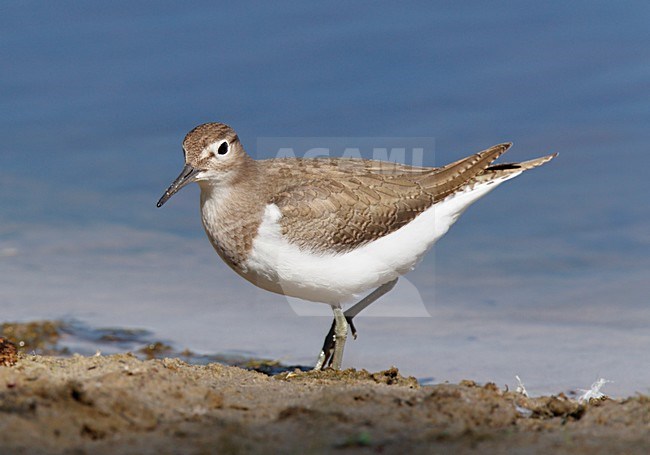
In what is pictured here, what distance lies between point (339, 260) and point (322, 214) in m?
0.51

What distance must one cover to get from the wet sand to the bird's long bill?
7.75ft

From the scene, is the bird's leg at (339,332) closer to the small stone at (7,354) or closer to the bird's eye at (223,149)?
the bird's eye at (223,149)

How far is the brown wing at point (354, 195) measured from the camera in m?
9.12

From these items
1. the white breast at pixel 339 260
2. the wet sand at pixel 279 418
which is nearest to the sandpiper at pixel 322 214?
the white breast at pixel 339 260

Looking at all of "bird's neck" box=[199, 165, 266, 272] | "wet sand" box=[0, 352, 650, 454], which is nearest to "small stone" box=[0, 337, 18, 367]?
"wet sand" box=[0, 352, 650, 454]

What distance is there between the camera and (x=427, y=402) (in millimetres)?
6102

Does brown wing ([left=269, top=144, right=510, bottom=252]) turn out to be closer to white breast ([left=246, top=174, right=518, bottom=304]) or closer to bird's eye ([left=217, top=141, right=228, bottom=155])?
white breast ([left=246, top=174, right=518, bottom=304])

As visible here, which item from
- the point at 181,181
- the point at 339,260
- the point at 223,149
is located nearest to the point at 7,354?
the point at 181,181

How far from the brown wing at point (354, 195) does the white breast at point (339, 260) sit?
0.30 ft

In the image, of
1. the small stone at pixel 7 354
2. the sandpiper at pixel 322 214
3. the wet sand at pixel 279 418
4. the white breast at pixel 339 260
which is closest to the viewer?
the wet sand at pixel 279 418

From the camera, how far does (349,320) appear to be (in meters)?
10.6

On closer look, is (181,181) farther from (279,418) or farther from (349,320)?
(279,418)

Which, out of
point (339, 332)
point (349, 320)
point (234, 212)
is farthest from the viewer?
point (349, 320)

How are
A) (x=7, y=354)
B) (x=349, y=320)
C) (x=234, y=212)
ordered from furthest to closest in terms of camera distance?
(x=349, y=320) → (x=234, y=212) → (x=7, y=354)
